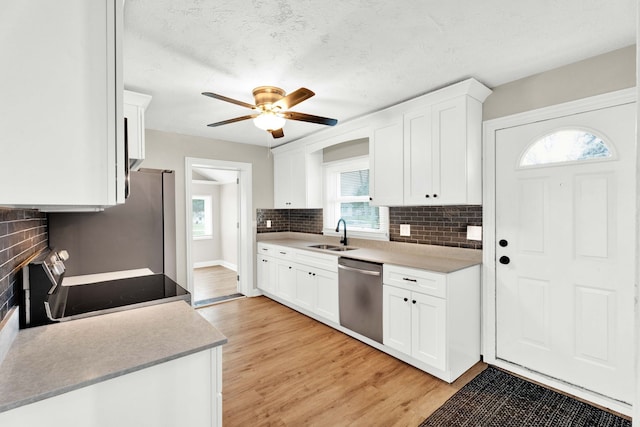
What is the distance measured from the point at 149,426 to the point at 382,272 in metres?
1.99

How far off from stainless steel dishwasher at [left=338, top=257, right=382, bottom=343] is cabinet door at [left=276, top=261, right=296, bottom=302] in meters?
0.87

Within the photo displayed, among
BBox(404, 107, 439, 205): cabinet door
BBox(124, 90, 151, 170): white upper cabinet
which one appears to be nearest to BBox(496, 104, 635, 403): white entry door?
BBox(404, 107, 439, 205): cabinet door

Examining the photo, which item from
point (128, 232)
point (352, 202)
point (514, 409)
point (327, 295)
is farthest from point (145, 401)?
point (352, 202)

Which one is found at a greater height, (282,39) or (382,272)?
(282,39)

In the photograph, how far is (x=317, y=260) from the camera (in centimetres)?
341

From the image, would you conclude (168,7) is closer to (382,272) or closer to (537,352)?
(382,272)

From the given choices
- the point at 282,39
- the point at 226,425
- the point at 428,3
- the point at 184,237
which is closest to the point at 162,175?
the point at 184,237

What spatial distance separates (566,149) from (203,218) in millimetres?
6508

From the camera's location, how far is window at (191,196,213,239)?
22.3 ft

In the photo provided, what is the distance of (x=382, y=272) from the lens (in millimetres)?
2666

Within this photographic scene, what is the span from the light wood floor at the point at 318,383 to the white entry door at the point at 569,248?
575 mm

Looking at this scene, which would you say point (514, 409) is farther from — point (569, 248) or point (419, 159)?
point (419, 159)

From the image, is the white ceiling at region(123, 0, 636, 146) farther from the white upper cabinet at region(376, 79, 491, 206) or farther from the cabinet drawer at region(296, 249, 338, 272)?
the cabinet drawer at region(296, 249, 338, 272)

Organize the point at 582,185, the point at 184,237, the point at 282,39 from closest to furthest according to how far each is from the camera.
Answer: the point at 282,39, the point at 582,185, the point at 184,237
